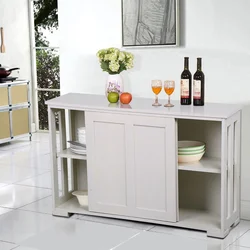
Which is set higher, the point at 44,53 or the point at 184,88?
the point at 44,53

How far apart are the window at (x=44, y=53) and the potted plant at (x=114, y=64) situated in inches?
142

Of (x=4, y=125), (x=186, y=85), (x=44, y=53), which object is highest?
(x=44, y=53)

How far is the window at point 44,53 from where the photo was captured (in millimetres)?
8273

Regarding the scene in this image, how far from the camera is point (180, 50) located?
15.5ft

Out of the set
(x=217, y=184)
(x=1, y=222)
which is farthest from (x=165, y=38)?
(x=1, y=222)

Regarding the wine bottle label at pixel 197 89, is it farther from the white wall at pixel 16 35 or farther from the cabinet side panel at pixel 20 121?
the white wall at pixel 16 35

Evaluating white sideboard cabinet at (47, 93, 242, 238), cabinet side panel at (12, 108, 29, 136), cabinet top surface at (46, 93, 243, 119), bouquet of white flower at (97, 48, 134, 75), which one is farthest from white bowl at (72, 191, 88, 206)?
cabinet side panel at (12, 108, 29, 136)

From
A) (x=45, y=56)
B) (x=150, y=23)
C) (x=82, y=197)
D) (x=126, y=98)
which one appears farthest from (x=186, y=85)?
(x=45, y=56)

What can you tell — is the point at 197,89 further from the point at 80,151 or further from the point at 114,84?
the point at 80,151

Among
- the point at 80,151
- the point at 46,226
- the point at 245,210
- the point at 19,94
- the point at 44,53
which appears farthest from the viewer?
the point at 44,53

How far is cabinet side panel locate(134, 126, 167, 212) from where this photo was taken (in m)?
4.32

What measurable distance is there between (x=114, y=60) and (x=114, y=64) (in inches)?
1.2

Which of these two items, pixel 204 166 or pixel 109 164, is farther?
pixel 109 164

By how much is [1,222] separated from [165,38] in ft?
6.38
